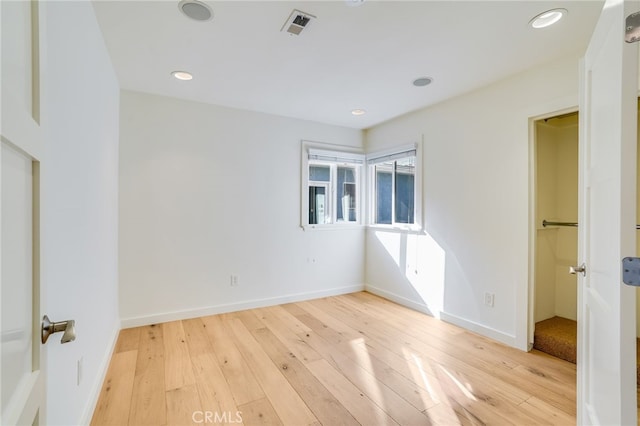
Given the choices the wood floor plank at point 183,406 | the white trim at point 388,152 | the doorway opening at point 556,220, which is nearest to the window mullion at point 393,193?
the white trim at point 388,152

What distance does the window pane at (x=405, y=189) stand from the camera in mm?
3824

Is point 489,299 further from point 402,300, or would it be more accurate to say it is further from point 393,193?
point 393,193

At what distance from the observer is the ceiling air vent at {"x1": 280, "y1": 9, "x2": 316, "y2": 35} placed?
1833 millimetres

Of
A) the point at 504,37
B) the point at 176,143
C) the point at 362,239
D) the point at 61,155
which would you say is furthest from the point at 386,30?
the point at 362,239

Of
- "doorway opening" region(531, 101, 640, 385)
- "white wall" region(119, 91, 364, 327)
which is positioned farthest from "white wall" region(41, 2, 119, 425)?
"doorway opening" region(531, 101, 640, 385)

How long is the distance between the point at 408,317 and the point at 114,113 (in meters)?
3.69

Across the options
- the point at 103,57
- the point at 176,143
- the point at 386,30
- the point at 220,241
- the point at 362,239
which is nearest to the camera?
the point at 386,30

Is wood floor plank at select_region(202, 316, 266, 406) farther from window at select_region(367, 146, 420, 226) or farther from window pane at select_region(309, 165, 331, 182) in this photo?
window at select_region(367, 146, 420, 226)

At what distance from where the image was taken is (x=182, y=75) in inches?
105

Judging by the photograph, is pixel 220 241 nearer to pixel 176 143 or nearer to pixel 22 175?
pixel 176 143

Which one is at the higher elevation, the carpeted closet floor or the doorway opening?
the doorway opening

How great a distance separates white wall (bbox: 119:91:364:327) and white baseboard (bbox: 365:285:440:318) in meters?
0.62

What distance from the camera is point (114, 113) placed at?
2.70m

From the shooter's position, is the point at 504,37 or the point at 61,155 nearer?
the point at 61,155
